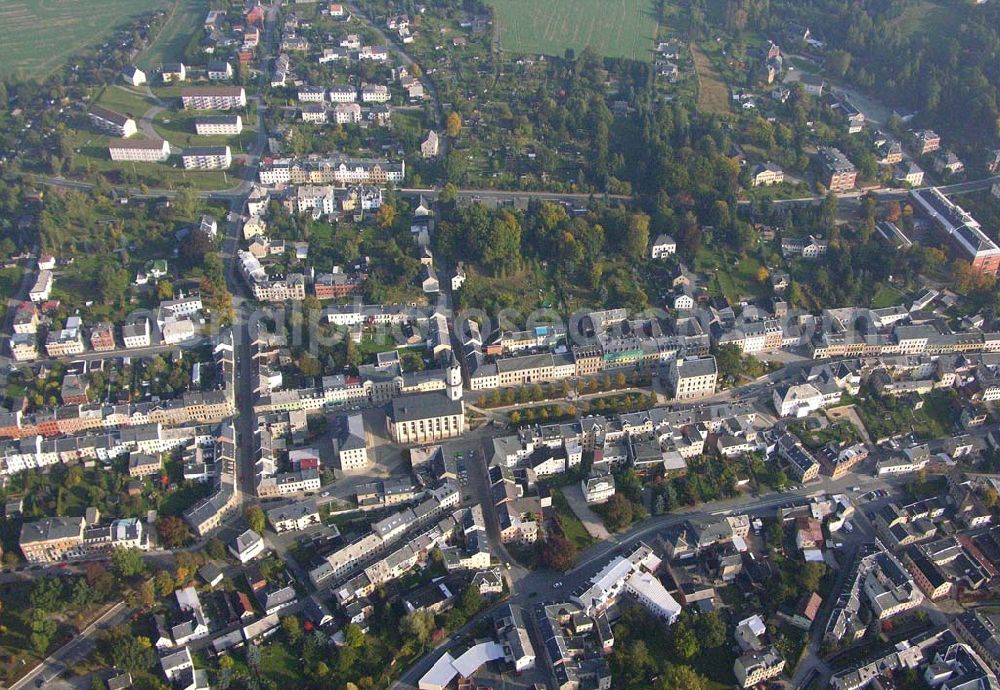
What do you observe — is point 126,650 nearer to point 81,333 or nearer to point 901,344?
point 81,333

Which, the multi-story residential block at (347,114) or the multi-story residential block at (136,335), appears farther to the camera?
the multi-story residential block at (347,114)

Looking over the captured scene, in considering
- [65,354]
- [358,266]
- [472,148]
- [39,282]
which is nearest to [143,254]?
[39,282]

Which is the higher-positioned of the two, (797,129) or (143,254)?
(797,129)

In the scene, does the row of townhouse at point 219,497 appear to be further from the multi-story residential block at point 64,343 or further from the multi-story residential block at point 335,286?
the multi-story residential block at point 335,286

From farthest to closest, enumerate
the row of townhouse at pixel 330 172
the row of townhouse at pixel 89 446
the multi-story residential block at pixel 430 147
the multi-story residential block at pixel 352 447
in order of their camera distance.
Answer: the multi-story residential block at pixel 430 147 → the row of townhouse at pixel 330 172 → the multi-story residential block at pixel 352 447 → the row of townhouse at pixel 89 446

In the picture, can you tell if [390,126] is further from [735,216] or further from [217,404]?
[217,404]

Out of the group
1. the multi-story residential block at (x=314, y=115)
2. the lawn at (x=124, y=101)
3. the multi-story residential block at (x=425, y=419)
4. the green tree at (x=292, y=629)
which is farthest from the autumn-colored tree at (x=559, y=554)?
the lawn at (x=124, y=101)

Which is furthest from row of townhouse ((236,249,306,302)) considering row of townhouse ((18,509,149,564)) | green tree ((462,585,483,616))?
green tree ((462,585,483,616))
